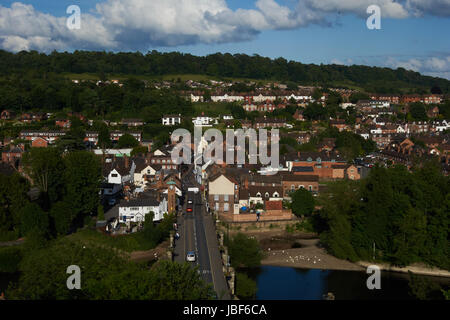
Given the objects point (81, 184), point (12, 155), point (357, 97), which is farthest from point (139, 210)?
point (357, 97)

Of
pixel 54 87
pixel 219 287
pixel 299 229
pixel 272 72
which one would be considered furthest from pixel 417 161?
pixel 272 72

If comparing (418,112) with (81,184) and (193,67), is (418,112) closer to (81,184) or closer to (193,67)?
(193,67)

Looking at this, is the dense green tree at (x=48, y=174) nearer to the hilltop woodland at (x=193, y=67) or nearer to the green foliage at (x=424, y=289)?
the green foliage at (x=424, y=289)

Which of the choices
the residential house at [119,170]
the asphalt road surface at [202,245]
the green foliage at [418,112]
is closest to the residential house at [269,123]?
the green foliage at [418,112]

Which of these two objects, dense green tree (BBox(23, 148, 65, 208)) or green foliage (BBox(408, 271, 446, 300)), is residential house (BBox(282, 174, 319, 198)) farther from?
dense green tree (BBox(23, 148, 65, 208))

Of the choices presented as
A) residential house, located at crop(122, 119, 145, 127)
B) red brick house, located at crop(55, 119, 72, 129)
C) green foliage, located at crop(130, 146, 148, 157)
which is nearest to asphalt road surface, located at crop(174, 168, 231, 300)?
green foliage, located at crop(130, 146, 148, 157)
